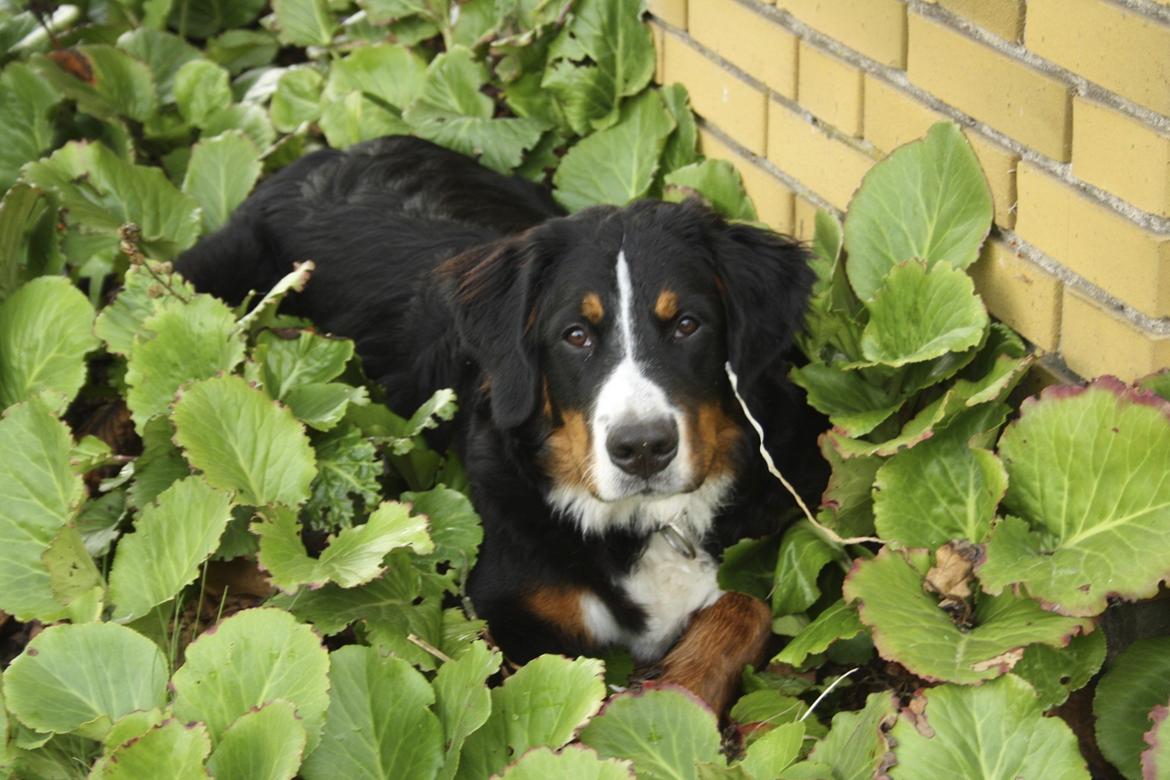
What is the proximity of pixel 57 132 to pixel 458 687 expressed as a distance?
352 cm

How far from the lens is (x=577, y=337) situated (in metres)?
3.19

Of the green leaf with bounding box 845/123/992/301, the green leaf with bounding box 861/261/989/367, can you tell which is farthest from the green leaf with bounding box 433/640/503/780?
Result: the green leaf with bounding box 845/123/992/301

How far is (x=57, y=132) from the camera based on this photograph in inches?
211

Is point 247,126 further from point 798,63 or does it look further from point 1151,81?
point 1151,81

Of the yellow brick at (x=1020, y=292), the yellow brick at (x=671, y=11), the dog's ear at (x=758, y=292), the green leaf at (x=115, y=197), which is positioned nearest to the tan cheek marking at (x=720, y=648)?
the dog's ear at (x=758, y=292)

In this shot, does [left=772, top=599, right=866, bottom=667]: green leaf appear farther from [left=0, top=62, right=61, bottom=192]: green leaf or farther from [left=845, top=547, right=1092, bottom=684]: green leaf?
[left=0, top=62, right=61, bottom=192]: green leaf

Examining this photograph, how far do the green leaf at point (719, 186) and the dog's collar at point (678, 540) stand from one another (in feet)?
3.86

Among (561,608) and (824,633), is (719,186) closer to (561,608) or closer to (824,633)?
(561,608)

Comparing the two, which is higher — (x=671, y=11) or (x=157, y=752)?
(x=671, y=11)

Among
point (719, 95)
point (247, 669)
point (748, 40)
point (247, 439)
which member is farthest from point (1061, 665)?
point (719, 95)

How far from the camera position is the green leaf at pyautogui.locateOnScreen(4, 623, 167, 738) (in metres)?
2.78

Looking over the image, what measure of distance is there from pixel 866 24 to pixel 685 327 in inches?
37.0

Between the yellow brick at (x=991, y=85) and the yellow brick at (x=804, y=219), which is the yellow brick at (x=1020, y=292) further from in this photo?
the yellow brick at (x=804, y=219)

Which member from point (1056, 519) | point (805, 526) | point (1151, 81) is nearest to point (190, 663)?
point (805, 526)
